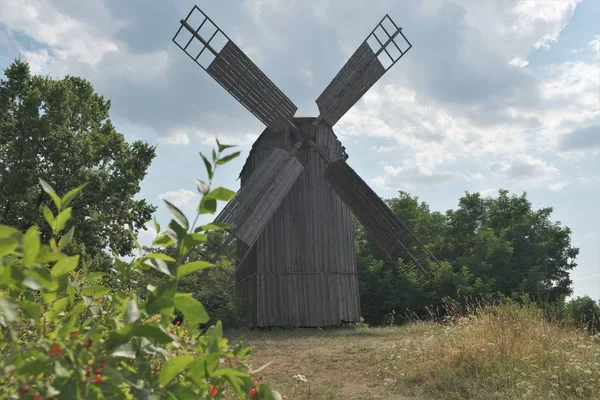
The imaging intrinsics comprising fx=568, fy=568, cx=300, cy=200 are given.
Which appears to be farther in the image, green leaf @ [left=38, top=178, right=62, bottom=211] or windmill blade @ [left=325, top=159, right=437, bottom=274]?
windmill blade @ [left=325, top=159, right=437, bottom=274]

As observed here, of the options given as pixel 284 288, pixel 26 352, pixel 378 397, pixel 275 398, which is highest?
pixel 284 288

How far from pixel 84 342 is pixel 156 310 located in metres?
0.16

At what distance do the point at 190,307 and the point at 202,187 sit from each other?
30 centimetres

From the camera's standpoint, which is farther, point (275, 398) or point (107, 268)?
point (107, 268)

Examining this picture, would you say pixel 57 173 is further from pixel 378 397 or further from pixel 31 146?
pixel 378 397

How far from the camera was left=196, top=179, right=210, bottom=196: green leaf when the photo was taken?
141 cm

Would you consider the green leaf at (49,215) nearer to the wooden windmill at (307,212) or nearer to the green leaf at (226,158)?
the green leaf at (226,158)

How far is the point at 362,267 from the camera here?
960 inches

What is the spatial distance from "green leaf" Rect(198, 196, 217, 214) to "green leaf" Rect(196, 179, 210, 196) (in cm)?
2

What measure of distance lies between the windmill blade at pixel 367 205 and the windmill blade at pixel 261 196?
1381 mm

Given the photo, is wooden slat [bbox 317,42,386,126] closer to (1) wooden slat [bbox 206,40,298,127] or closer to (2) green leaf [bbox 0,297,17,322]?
(1) wooden slat [bbox 206,40,298,127]

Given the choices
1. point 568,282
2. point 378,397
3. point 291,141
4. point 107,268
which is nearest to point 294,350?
point 378,397

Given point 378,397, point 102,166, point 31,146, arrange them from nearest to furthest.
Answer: point 378,397 < point 31,146 < point 102,166

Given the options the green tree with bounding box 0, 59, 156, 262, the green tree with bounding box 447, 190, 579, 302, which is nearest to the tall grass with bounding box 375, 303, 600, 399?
the green tree with bounding box 0, 59, 156, 262
